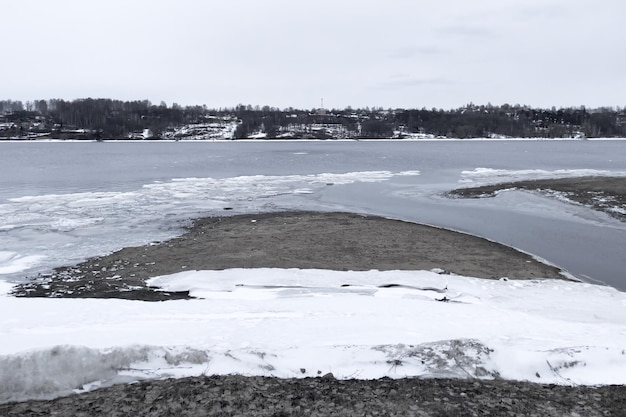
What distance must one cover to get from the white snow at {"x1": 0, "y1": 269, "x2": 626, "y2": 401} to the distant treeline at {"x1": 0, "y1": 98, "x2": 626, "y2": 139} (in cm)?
13689

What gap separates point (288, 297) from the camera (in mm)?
10633

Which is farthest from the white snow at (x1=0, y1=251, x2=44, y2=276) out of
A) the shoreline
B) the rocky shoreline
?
the rocky shoreline

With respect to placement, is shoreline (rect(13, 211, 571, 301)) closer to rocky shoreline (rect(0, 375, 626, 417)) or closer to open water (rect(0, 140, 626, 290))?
open water (rect(0, 140, 626, 290))

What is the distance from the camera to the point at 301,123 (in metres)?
172

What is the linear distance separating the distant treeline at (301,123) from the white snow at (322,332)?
13689 centimetres

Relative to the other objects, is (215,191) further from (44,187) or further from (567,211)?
(567,211)

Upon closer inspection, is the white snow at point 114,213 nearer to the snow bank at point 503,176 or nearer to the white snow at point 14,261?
the white snow at point 14,261

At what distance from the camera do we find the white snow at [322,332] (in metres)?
6.32

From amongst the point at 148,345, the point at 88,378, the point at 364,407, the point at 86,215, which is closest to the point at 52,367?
the point at 88,378

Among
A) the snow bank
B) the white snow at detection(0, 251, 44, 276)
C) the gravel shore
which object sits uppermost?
the snow bank

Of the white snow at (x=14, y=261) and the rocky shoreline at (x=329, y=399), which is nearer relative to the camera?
the rocky shoreline at (x=329, y=399)

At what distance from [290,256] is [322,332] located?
6.73 meters

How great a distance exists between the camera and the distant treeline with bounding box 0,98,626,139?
147m

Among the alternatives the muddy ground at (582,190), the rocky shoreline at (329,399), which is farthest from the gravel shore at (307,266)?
the muddy ground at (582,190)
